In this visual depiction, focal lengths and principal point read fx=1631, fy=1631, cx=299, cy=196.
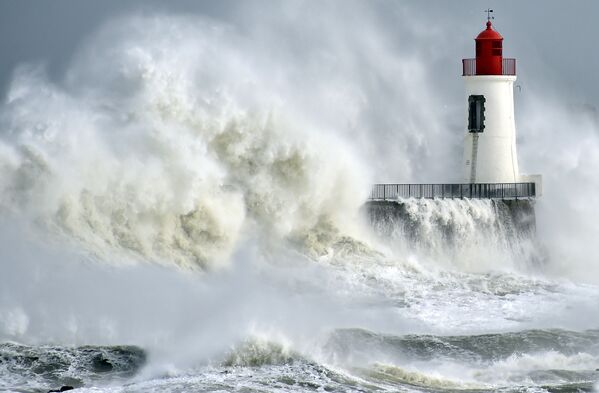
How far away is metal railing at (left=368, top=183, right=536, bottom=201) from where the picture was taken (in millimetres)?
31250

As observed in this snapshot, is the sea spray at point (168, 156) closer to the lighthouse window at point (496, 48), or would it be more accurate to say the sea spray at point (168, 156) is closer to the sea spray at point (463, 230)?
the sea spray at point (463, 230)

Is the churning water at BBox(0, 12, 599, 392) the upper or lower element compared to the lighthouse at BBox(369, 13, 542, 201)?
lower

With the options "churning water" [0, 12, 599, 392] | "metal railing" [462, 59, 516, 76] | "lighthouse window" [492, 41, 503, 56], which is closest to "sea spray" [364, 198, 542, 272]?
"churning water" [0, 12, 599, 392]

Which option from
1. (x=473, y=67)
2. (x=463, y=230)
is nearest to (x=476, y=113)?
(x=473, y=67)

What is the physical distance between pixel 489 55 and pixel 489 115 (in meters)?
1.17

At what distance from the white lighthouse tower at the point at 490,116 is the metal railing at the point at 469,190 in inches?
12.2

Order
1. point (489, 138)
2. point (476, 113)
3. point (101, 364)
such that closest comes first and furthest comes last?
point (101, 364)
point (476, 113)
point (489, 138)

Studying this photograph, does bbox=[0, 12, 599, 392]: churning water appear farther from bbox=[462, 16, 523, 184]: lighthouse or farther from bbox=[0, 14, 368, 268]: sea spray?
bbox=[462, 16, 523, 184]: lighthouse

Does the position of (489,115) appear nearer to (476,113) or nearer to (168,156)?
(476,113)

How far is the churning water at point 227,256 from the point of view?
20203mm

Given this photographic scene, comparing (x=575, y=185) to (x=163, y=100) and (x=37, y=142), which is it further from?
(x=37, y=142)

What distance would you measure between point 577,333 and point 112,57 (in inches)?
386

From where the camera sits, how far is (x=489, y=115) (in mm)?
31797

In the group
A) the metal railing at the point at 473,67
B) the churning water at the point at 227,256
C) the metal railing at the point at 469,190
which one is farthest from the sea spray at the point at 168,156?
the metal railing at the point at 473,67
